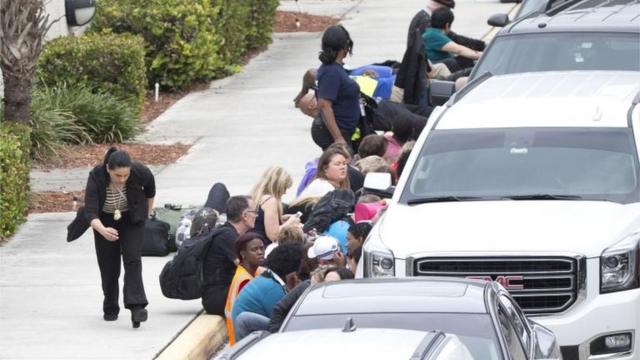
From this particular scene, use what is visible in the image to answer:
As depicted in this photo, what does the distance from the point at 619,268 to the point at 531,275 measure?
55cm

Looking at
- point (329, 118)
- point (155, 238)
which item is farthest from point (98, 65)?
point (155, 238)

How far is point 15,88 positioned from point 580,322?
30.6 feet

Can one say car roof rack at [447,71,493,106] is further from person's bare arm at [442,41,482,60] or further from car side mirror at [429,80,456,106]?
person's bare arm at [442,41,482,60]

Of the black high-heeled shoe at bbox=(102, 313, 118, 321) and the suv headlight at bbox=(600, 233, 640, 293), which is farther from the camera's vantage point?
the black high-heeled shoe at bbox=(102, 313, 118, 321)

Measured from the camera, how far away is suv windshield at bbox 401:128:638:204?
1093 cm

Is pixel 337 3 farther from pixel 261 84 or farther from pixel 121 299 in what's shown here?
pixel 121 299

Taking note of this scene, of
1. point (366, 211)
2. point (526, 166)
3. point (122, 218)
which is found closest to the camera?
point (526, 166)

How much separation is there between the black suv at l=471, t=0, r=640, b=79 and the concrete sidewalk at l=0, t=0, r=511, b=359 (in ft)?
11.7

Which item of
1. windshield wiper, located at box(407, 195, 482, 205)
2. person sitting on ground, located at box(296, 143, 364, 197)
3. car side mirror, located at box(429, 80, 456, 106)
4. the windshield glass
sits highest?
the windshield glass

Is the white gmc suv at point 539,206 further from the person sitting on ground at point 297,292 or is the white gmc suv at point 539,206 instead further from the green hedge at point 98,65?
the green hedge at point 98,65

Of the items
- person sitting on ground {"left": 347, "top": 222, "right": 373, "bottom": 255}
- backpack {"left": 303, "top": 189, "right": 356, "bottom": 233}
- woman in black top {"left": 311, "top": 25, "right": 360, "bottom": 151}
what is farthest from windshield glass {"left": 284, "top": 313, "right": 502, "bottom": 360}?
woman in black top {"left": 311, "top": 25, "right": 360, "bottom": 151}

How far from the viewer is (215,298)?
12.5m

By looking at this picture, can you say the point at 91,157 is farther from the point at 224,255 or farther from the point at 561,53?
the point at 224,255

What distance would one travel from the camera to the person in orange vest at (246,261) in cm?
1148
